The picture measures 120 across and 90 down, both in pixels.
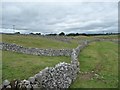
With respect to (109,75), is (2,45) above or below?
above

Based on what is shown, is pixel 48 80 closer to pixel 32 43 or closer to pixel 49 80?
pixel 49 80

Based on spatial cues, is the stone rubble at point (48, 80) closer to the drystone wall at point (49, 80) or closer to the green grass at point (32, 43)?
the drystone wall at point (49, 80)

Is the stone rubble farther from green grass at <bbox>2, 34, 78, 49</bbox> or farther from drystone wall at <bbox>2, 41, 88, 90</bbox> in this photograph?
green grass at <bbox>2, 34, 78, 49</bbox>

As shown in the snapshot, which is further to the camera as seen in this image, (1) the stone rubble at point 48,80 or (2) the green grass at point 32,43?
(2) the green grass at point 32,43

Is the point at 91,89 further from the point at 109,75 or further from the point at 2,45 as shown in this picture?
the point at 2,45

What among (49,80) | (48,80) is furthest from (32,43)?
(48,80)

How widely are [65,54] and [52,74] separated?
18.7 meters

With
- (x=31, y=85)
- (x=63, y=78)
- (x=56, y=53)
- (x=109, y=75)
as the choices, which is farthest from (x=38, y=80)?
(x=56, y=53)

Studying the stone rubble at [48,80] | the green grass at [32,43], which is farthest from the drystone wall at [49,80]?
the green grass at [32,43]

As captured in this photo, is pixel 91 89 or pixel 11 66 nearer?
pixel 91 89

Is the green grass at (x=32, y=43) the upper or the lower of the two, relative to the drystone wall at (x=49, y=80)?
upper

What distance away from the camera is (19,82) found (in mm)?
11328

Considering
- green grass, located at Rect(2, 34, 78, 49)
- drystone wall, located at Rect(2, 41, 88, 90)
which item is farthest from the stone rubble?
green grass, located at Rect(2, 34, 78, 49)

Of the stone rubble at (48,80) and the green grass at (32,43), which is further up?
the green grass at (32,43)
